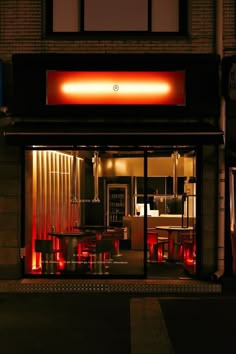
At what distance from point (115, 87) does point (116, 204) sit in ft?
8.36

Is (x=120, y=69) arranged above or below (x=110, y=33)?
below

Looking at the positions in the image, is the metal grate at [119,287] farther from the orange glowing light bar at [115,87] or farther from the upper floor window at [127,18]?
the upper floor window at [127,18]

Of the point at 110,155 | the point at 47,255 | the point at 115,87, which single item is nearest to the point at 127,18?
the point at 115,87

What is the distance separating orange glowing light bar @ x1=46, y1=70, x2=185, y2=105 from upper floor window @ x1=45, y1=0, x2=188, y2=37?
2.96 ft

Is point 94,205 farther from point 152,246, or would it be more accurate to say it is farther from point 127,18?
point 127,18

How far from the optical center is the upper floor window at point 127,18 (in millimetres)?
12906

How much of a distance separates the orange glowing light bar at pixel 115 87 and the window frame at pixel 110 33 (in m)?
0.75

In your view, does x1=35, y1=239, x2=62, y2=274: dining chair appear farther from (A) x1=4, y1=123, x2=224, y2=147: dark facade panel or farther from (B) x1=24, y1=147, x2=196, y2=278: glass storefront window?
(A) x1=4, y1=123, x2=224, y2=147: dark facade panel

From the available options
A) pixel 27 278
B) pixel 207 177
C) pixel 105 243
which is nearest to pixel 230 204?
pixel 207 177

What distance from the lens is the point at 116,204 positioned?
13641 mm

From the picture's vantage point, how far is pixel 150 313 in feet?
34.5

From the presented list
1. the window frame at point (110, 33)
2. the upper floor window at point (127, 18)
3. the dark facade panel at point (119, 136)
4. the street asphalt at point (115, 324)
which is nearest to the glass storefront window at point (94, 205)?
the dark facade panel at point (119, 136)

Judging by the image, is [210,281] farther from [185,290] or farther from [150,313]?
[150,313]

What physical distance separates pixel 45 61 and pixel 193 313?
18.5 ft
